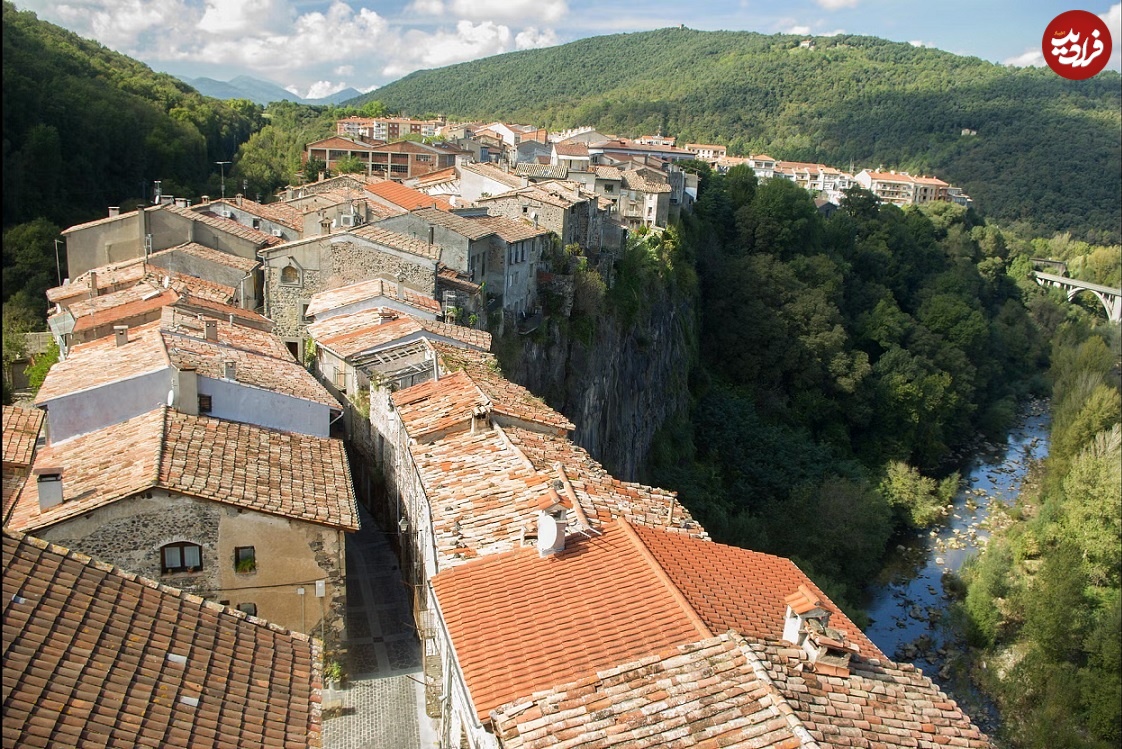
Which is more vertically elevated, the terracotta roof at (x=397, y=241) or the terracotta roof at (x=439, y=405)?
the terracotta roof at (x=397, y=241)

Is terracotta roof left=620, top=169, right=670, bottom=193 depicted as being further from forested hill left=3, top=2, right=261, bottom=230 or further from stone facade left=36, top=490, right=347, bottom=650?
stone facade left=36, top=490, right=347, bottom=650

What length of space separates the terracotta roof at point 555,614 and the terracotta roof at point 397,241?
1659 cm

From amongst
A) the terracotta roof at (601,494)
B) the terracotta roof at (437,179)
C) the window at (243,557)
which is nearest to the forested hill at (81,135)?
the terracotta roof at (437,179)

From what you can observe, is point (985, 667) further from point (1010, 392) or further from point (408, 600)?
point (1010, 392)

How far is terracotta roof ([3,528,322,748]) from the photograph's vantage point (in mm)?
8688

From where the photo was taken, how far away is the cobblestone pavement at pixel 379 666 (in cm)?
1370

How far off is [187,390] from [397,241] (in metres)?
12.1

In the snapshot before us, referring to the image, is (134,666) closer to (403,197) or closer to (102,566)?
(102,566)

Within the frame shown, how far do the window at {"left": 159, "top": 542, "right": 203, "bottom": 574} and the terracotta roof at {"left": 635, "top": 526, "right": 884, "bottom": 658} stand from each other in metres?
7.01

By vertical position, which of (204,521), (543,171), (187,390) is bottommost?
(204,521)

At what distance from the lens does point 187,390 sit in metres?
17.1

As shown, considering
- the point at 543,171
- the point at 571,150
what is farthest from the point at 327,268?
the point at 571,150

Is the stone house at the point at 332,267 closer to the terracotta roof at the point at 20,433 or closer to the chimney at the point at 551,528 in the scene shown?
the terracotta roof at the point at 20,433

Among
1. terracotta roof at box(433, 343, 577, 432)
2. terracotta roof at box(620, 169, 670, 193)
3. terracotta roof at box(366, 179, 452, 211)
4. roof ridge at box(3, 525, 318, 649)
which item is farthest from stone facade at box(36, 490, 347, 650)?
terracotta roof at box(620, 169, 670, 193)
